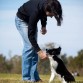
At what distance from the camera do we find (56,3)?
9234 millimetres

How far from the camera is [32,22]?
9312 millimetres

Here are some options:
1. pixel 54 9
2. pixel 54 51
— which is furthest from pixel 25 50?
pixel 54 9

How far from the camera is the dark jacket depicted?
9234 mm

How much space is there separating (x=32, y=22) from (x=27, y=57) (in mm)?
1410

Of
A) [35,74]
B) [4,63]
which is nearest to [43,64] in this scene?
[4,63]

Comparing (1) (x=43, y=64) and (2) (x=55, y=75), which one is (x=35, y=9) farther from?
(1) (x=43, y=64)

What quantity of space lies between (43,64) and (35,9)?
20864mm

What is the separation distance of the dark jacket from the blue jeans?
0.19m

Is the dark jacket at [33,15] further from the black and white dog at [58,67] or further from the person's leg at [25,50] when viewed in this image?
the black and white dog at [58,67]

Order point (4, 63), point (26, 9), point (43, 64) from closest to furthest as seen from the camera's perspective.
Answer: point (26, 9), point (43, 64), point (4, 63)

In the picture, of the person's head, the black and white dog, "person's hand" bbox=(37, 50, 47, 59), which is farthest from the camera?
the black and white dog

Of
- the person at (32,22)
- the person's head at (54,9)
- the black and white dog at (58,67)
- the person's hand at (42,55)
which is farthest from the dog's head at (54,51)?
the person's head at (54,9)

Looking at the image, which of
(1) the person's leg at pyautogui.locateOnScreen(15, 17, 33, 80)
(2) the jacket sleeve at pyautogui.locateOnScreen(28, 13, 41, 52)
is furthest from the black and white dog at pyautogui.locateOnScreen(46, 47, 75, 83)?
(1) the person's leg at pyautogui.locateOnScreen(15, 17, 33, 80)

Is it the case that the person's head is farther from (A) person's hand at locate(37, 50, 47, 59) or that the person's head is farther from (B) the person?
(A) person's hand at locate(37, 50, 47, 59)
